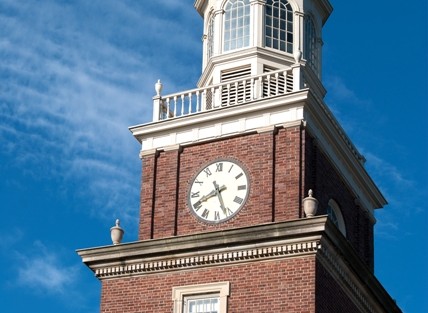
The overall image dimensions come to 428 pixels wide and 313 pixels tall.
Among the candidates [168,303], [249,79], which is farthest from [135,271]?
[249,79]

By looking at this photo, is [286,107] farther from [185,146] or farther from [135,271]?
[135,271]

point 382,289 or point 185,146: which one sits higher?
point 185,146

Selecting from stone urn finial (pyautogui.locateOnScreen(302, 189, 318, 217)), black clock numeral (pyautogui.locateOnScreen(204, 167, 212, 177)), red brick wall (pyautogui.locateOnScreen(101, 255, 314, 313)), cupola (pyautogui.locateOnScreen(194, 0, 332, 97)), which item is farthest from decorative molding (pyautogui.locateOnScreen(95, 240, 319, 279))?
cupola (pyautogui.locateOnScreen(194, 0, 332, 97))

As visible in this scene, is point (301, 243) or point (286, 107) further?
point (286, 107)

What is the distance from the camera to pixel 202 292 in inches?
1459

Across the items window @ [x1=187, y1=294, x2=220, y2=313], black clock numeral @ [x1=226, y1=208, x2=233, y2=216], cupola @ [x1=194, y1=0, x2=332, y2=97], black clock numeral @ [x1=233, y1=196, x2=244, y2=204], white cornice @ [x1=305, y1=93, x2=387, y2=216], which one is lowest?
window @ [x1=187, y1=294, x2=220, y2=313]

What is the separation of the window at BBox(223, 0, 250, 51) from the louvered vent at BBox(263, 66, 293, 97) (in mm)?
2102

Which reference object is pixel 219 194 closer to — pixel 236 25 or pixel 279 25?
pixel 236 25

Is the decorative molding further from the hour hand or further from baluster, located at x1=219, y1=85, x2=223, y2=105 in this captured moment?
baluster, located at x1=219, y1=85, x2=223, y2=105

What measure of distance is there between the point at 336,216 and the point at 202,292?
522 centimetres

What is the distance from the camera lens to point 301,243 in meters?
36.1

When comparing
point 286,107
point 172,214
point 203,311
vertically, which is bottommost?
point 203,311

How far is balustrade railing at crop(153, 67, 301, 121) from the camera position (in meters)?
A: 39.6

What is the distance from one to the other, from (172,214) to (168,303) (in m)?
2.82
